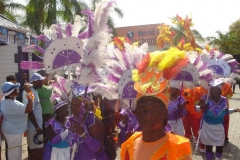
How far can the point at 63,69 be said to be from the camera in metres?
3.45

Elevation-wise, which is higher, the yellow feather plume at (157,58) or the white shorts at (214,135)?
the yellow feather plume at (157,58)

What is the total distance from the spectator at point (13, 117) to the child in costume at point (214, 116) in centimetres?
312

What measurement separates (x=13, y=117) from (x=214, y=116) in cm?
349

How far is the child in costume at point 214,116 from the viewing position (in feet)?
17.9

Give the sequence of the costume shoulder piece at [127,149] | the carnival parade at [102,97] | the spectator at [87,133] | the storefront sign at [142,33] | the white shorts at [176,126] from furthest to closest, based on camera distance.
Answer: the storefront sign at [142,33], the white shorts at [176,126], the spectator at [87,133], the costume shoulder piece at [127,149], the carnival parade at [102,97]

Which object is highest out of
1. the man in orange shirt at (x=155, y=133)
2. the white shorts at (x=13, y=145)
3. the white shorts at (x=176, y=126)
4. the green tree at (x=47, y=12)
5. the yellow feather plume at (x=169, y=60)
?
the green tree at (x=47, y=12)

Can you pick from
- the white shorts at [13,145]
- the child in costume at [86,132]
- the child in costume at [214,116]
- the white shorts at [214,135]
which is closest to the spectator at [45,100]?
the white shorts at [13,145]

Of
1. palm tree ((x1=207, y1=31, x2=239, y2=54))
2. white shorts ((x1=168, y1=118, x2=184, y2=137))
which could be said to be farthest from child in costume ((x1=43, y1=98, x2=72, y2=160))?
palm tree ((x1=207, y1=31, x2=239, y2=54))

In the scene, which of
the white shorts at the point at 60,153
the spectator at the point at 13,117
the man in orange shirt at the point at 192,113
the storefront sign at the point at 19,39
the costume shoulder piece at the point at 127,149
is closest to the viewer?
the costume shoulder piece at the point at 127,149

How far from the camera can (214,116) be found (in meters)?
5.55

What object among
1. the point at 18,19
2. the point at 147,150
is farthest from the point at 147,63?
the point at 18,19

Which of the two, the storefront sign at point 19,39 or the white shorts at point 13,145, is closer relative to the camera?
the white shorts at point 13,145

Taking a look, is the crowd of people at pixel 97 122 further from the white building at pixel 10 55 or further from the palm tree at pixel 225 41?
the palm tree at pixel 225 41

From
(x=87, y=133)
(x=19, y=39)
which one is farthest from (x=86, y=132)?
(x=19, y=39)
